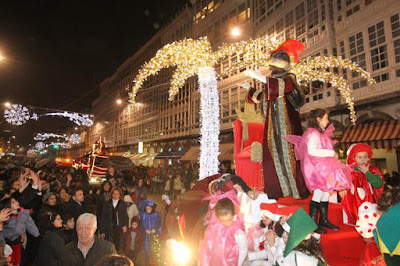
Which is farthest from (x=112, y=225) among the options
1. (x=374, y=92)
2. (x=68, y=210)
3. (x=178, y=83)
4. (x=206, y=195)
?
(x=374, y=92)

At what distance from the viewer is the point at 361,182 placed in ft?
13.8

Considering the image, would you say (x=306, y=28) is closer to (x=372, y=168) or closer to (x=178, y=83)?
(x=178, y=83)

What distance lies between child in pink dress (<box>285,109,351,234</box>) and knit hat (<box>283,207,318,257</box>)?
3.60 feet

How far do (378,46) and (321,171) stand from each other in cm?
1419

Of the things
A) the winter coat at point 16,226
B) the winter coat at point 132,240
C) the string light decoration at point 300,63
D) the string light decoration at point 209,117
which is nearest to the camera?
the winter coat at point 16,226

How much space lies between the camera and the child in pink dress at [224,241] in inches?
113

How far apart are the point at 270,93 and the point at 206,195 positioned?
1.78 metres

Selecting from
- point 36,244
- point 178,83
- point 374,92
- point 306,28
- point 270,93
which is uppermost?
point 306,28

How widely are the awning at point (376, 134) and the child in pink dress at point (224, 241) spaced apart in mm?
11748

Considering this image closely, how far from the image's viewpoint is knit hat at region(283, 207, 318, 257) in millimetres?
2238

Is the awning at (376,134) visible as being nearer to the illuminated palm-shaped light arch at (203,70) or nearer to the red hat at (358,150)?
the illuminated palm-shaped light arch at (203,70)

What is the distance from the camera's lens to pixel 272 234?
2.89 metres

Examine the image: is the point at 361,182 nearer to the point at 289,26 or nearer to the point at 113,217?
the point at 113,217

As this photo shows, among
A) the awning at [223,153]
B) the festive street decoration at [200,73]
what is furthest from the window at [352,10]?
the festive street decoration at [200,73]
